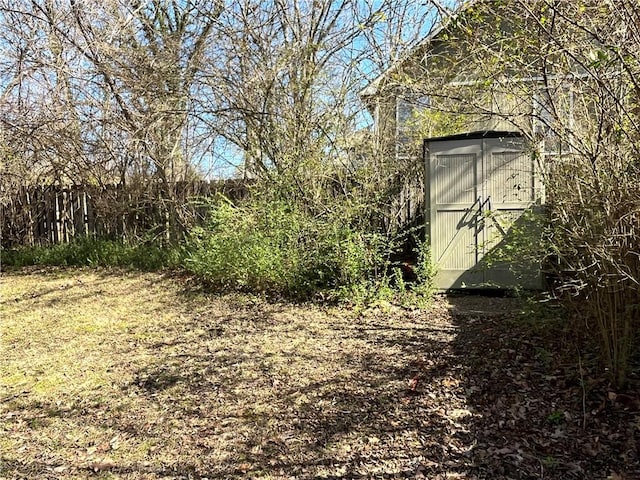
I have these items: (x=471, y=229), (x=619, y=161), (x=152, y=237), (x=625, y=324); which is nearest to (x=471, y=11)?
(x=619, y=161)

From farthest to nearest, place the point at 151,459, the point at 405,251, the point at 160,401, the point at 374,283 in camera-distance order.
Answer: the point at 405,251, the point at 374,283, the point at 160,401, the point at 151,459

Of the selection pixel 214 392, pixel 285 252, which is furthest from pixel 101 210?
pixel 214 392

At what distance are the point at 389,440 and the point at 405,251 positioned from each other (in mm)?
4650

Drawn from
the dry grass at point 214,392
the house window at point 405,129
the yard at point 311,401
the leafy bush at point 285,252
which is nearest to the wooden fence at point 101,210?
the leafy bush at point 285,252

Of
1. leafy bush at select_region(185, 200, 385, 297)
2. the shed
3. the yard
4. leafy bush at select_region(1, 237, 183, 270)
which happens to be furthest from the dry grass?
leafy bush at select_region(1, 237, 183, 270)

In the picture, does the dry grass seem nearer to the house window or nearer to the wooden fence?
the house window

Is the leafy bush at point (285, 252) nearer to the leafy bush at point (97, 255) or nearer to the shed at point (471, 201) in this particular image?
the shed at point (471, 201)

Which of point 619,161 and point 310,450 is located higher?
point 619,161

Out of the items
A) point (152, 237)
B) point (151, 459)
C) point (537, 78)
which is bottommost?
point (151, 459)

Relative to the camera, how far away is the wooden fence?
350 inches

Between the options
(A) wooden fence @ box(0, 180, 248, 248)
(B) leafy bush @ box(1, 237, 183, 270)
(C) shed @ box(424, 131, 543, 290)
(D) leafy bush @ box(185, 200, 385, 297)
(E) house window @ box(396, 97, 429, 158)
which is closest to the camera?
(D) leafy bush @ box(185, 200, 385, 297)

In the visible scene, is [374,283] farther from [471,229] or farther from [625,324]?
[625,324]

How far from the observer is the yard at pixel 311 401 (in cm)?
262

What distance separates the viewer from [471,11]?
350 centimetres
